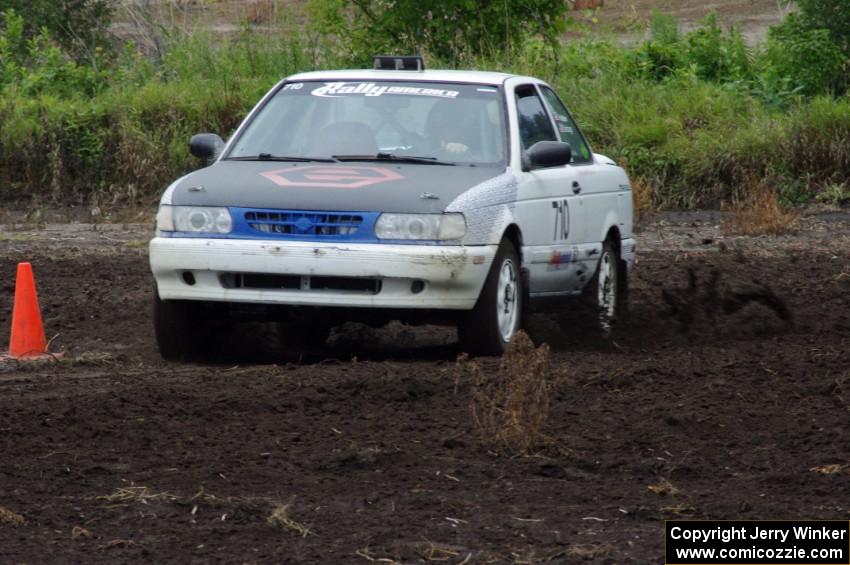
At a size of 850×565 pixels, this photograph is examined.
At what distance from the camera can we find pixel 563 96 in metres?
19.2

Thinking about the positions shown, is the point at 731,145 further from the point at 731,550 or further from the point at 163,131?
the point at 731,550

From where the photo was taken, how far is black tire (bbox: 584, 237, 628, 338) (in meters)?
10.2

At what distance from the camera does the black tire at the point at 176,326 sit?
875 centimetres

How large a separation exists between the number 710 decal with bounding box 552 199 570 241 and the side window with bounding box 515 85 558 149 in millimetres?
391

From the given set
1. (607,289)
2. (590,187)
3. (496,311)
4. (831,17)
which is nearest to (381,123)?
(496,311)

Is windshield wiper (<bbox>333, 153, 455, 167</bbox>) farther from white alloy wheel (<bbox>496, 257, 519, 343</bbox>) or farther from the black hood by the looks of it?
white alloy wheel (<bbox>496, 257, 519, 343</bbox>)

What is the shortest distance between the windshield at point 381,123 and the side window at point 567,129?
917mm

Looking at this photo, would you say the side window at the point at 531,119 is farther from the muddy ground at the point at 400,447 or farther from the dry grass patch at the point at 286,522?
the dry grass patch at the point at 286,522

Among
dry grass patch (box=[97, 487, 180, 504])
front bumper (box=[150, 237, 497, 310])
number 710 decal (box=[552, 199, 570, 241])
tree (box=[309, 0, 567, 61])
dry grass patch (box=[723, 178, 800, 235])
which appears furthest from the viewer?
tree (box=[309, 0, 567, 61])

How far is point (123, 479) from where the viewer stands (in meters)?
6.02

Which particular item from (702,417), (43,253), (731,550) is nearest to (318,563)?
(731,550)

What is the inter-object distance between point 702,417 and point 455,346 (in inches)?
107

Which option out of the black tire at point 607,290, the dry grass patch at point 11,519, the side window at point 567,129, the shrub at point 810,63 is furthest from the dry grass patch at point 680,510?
the shrub at point 810,63

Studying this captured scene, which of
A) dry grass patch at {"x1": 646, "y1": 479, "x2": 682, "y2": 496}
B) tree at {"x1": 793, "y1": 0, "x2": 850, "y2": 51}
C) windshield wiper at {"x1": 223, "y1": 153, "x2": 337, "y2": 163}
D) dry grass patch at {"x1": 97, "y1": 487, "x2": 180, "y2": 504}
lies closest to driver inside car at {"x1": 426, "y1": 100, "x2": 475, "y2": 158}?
windshield wiper at {"x1": 223, "y1": 153, "x2": 337, "y2": 163}
